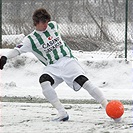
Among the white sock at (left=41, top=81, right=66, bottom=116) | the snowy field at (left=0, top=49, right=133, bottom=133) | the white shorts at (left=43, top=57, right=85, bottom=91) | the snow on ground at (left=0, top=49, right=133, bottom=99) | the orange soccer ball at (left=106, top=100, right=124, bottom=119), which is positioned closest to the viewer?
the snowy field at (left=0, top=49, right=133, bottom=133)

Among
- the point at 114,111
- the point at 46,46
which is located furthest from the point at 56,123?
the point at 46,46

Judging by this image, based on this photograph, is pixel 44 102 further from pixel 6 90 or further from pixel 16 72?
pixel 16 72

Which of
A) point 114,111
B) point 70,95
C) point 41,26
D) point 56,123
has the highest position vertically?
point 41,26

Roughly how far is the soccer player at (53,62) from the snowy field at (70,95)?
312 mm

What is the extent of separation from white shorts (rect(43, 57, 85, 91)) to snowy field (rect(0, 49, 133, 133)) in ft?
1.66

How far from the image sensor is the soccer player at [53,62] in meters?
7.41

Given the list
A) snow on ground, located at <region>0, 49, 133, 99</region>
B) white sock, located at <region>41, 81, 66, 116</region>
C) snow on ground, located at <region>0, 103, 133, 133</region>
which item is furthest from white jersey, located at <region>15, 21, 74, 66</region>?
snow on ground, located at <region>0, 49, 133, 99</region>

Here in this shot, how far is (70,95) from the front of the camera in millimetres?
10609

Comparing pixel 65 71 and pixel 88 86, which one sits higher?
pixel 65 71

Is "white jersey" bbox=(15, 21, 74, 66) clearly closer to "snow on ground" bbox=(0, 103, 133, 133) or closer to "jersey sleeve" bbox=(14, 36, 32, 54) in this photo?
"jersey sleeve" bbox=(14, 36, 32, 54)

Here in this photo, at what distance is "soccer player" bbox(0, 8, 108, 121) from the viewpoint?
24.3 feet

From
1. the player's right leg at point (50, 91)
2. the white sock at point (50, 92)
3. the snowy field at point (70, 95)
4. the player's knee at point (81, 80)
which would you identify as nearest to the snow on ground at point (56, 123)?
the snowy field at point (70, 95)

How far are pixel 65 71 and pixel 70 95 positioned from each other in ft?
10.4

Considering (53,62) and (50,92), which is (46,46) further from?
(50,92)
